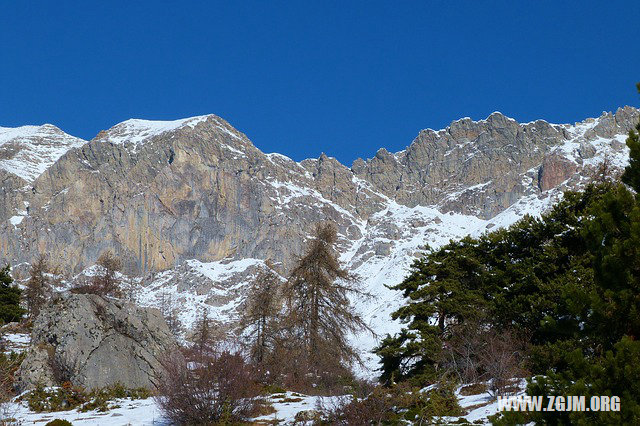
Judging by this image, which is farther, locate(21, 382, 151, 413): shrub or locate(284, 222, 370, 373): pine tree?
locate(284, 222, 370, 373): pine tree

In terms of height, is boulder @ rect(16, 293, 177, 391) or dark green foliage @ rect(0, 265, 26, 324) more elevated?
dark green foliage @ rect(0, 265, 26, 324)

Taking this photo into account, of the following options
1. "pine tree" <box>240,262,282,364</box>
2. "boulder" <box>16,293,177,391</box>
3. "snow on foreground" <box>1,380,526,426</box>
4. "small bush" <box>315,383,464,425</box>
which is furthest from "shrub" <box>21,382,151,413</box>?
"small bush" <box>315,383,464,425</box>

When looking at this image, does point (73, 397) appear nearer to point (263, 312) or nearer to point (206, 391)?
point (206, 391)

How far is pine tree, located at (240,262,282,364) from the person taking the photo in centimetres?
2793

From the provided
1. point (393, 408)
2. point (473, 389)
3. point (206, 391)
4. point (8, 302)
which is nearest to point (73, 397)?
point (206, 391)

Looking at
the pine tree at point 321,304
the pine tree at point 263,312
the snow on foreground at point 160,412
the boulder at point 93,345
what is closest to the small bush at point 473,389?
the snow on foreground at point 160,412

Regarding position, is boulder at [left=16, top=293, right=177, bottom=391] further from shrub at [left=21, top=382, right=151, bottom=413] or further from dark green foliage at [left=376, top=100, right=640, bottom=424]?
dark green foliage at [left=376, top=100, right=640, bottom=424]

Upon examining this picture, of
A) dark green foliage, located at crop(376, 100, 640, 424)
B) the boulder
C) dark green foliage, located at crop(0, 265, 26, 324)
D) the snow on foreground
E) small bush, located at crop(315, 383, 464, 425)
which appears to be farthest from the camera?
dark green foliage, located at crop(0, 265, 26, 324)

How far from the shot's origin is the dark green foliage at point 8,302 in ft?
102

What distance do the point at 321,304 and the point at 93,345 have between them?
9.90 meters

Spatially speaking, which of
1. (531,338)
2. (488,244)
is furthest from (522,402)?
(488,244)

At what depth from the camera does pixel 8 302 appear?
32.8 meters

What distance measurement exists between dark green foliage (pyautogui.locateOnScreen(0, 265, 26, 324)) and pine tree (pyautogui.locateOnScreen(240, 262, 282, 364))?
13612mm

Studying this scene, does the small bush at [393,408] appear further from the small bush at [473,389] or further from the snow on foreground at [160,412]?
the small bush at [473,389]
